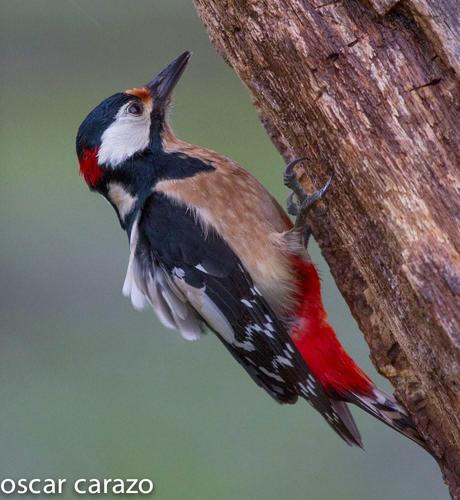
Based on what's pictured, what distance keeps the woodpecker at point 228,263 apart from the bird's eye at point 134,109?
0.04 metres

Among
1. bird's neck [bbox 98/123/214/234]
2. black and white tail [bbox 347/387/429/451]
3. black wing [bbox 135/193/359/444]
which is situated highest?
bird's neck [bbox 98/123/214/234]

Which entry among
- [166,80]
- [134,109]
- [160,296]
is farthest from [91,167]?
[160,296]

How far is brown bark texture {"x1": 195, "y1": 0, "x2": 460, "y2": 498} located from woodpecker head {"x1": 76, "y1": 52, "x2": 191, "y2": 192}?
2.34ft

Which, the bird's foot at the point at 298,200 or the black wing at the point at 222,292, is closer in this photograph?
the bird's foot at the point at 298,200

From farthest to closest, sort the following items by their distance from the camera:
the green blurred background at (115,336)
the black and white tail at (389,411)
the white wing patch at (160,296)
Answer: the green blurred background at (115,336) → the white wing patch at (160,296) → the black and white tail at (389,411)

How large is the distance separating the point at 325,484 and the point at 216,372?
3.02ft

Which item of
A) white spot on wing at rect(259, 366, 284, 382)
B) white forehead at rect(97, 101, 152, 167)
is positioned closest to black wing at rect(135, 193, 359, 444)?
white spot on wing at rect(259, 366, 284, 382)

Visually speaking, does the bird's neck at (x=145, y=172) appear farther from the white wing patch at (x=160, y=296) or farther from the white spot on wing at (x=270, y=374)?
the white spot on wing at (x=270, y=374)

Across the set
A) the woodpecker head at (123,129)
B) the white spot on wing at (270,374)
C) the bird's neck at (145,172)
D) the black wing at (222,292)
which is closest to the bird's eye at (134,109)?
the woodpecker head at (123,129)

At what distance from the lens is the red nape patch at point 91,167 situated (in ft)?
12.2

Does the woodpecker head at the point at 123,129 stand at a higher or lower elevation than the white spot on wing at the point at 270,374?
higher

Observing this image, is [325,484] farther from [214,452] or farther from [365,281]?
[365,281]

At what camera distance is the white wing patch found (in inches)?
142

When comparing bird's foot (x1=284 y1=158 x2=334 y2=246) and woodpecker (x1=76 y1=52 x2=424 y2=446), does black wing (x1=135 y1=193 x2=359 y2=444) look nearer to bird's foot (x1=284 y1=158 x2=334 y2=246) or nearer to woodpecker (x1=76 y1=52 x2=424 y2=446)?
woodpecker (x1=76 y1=52 x2=424 y2=446)
